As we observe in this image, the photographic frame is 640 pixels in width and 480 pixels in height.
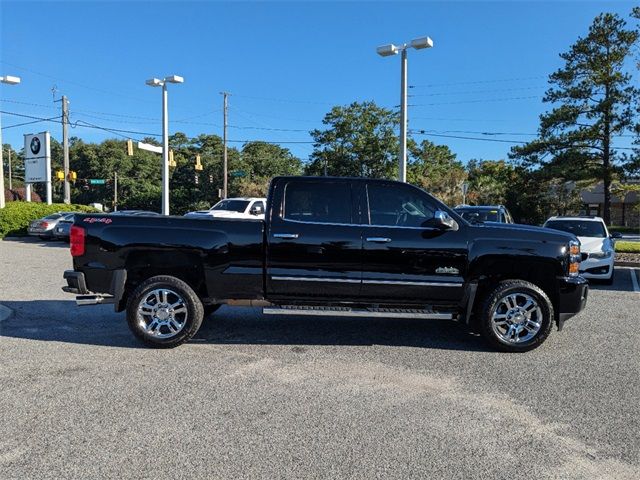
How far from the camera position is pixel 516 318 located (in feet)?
19.1

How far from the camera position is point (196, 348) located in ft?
19.3

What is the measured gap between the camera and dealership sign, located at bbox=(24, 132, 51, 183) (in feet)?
103

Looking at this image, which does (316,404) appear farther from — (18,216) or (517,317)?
(18,216)

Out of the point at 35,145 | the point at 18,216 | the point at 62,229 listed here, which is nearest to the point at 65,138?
the point at 35,145

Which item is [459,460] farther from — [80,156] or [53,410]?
[80,156]

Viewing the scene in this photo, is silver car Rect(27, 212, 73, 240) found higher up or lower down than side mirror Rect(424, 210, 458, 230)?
lower down

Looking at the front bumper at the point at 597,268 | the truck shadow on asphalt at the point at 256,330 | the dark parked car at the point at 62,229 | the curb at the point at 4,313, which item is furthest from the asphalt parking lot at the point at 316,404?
the dark parked car at the point at 62,229

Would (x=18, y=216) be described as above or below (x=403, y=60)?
below

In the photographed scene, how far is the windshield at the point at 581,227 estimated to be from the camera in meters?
12.4

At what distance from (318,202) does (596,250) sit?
8.14m

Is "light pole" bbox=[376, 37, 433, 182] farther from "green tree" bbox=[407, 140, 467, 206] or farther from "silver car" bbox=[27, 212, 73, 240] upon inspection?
"green tree" bbox=[407, 140, 467, 206]

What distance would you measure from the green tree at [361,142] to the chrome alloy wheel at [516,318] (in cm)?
4165

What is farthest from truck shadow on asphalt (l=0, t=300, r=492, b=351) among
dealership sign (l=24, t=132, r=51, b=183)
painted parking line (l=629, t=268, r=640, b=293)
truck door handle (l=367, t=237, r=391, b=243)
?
dealership sign (l=24, t=132, r=51, b=183)

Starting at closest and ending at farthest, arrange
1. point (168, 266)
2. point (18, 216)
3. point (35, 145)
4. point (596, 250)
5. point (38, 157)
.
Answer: point (168, 266)
point (596, 250)
point (18, 216)
point (38, 157)
point (35, 145)
